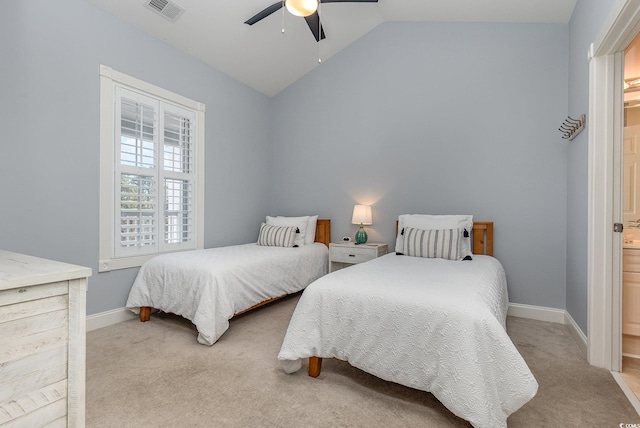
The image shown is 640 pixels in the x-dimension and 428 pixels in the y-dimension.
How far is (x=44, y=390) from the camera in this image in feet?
3.28

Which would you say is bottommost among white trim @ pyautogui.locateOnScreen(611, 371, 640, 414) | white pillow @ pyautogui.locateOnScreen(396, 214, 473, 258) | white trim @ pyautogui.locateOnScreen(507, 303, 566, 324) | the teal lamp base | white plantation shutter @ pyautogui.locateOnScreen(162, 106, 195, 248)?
white trim @ pyautogui.locateOnScreen(611, 371, 640, 414)

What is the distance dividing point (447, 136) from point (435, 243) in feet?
4.22

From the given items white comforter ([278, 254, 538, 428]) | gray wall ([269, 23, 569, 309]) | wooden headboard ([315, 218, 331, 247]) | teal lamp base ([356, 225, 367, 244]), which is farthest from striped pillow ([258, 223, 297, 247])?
white comforter ([278, 254, 538, 428])

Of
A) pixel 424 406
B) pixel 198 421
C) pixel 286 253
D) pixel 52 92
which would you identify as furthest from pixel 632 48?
pixel 52 92

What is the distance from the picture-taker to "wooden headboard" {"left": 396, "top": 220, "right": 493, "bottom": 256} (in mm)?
3282

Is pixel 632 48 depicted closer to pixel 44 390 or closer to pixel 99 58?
pixel 44 390

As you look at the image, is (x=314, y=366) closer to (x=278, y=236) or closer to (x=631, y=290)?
(x=278, y=236)

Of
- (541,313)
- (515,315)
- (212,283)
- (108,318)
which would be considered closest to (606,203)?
(541,313)

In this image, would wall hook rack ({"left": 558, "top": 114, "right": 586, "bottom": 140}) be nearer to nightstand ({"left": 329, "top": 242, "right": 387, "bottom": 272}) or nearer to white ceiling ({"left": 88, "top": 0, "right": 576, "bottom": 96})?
white ceiling ({"left": 88, "top": 0, "right": 576, "bottom": 96})

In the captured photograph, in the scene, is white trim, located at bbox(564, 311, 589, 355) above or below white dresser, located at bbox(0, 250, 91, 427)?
below

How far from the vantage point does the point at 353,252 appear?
3740 mm

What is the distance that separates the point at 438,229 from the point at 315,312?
1.71 metres

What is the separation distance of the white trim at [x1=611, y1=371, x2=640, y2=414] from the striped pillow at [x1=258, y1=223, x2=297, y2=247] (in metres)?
2.91

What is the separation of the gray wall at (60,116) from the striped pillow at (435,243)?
105 inches
